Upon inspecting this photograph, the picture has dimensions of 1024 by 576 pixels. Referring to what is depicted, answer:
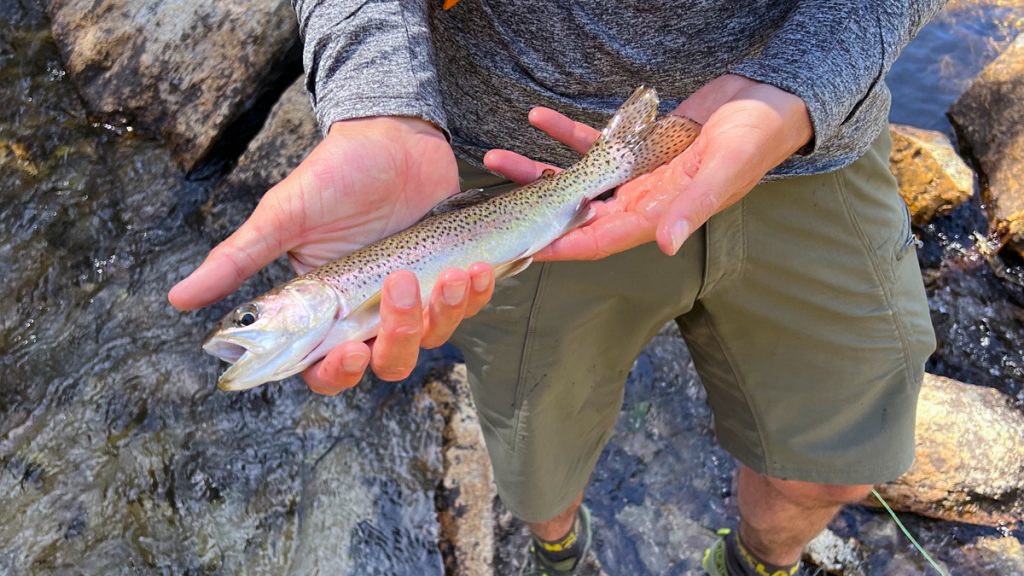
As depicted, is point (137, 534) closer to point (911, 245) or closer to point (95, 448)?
point (95, 448)

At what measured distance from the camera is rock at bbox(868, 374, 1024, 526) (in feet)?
11.7

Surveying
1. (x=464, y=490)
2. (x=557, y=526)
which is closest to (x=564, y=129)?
(x=557, y=526)

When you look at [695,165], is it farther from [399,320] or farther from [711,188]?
[399,320]

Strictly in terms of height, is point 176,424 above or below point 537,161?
below

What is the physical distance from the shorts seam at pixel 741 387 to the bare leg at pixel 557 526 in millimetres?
869

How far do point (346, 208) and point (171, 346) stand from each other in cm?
276

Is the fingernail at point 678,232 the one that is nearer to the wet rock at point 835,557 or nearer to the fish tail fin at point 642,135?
the fish tail fin at point 642,135

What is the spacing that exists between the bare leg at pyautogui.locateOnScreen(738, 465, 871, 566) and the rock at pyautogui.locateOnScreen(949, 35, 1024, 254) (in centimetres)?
310

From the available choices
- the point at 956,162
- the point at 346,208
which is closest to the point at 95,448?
the point at 346,208

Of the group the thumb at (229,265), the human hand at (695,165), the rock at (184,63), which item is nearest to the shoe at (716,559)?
the human hand at (695,165)

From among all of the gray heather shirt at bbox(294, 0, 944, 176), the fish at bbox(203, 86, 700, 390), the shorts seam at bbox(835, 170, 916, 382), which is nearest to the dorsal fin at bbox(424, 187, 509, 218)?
the fish at bbox(203, 86, 700, 390)

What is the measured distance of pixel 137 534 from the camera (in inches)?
141

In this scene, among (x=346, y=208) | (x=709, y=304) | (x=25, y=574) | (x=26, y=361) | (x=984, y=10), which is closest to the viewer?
(x=346, y=208)

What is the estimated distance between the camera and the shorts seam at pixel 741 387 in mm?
2418
